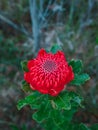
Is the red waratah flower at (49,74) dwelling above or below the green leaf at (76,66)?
below

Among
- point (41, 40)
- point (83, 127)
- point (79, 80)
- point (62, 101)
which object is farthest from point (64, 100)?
point (41, 40)

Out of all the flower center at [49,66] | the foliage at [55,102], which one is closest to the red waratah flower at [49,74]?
the flower center at [49,66]

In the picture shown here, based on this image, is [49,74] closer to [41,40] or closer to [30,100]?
[30,100]

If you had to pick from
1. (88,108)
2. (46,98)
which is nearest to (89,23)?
(88,108)

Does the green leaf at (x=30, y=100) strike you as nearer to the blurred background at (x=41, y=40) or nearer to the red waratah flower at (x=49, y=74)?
the red waratah flower at (x=49, y=74)

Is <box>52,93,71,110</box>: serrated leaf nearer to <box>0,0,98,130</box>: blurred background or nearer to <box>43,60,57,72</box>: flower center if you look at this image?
<box>43,60,57,72</box>: flower center

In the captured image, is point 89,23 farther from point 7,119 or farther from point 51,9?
point 7,119
